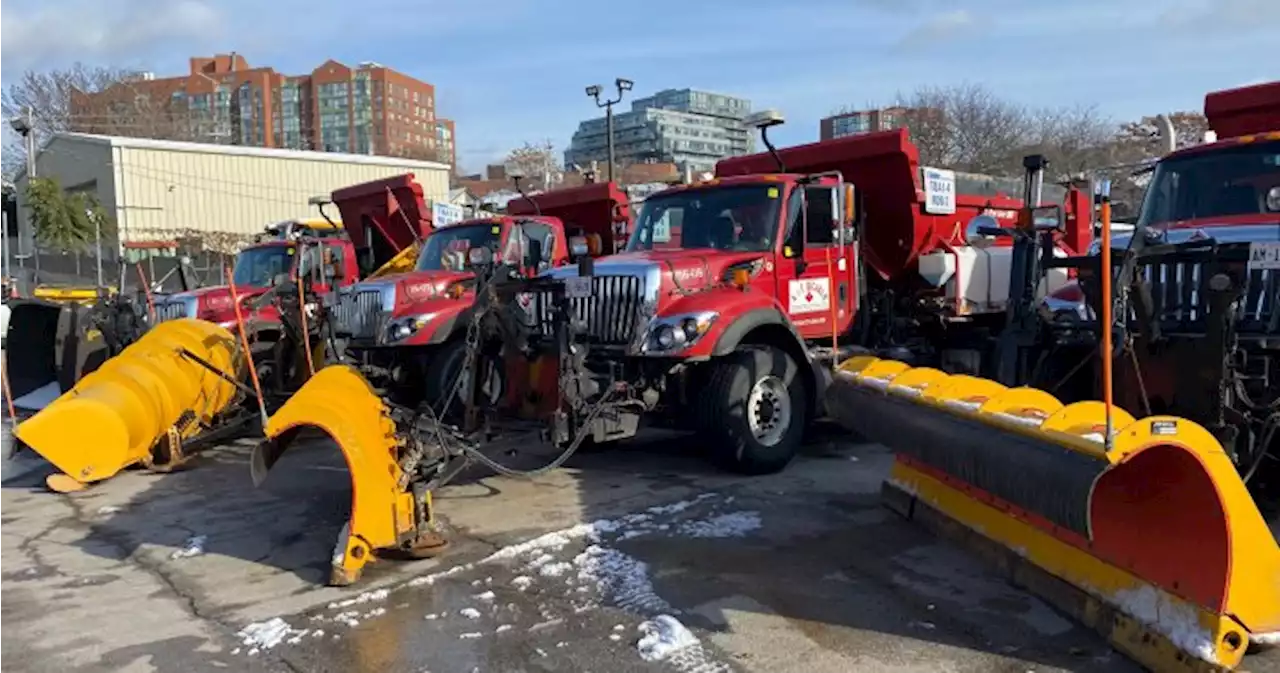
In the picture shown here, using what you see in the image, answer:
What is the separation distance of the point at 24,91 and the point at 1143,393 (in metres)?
61.0

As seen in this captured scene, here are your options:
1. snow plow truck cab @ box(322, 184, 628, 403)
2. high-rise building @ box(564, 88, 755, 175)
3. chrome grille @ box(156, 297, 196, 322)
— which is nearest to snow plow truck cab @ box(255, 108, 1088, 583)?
snow plow truck cab @ box(322, 184, 628, 403)

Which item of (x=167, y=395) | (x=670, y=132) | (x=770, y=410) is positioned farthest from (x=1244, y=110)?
(x=670, y=132)

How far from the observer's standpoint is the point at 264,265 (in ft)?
43.2

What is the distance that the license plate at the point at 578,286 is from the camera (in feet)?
25.5

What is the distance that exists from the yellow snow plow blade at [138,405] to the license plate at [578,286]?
3388 mm

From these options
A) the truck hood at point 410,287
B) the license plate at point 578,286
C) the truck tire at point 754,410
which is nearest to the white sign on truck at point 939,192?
the truck tire at point 754,410

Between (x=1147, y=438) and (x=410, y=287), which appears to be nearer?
(x=1147, y=438)

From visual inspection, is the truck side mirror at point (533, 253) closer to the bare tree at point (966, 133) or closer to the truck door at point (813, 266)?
the truck door at point (813, 266)

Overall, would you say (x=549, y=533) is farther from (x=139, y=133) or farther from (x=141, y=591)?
(x=139, y=133)

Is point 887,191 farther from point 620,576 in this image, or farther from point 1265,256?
point 620,576

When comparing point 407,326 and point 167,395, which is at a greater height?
point 407,326

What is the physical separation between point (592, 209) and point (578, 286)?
5.28 meters

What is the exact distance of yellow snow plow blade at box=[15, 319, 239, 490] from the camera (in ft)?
25.8

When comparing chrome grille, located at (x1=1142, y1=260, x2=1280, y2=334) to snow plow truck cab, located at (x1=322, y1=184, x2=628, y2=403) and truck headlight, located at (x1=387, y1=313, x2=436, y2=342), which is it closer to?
snow plow truck cab, located at (x1=322, y1=184, x2=628, y2=403)
